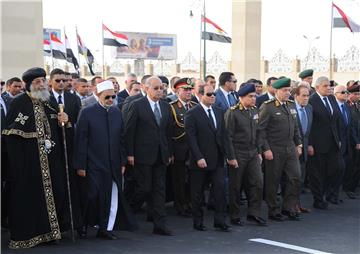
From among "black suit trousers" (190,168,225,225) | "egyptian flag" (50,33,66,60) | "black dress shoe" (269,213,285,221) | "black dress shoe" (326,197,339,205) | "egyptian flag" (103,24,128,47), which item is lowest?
"black dress shoe" (326,197,339,205)

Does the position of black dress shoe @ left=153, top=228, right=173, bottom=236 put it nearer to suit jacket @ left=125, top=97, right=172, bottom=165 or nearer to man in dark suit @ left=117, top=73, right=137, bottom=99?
suit jacket @ left=125, top=97, right=172, bottom=165

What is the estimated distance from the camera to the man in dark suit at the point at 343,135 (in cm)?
1000

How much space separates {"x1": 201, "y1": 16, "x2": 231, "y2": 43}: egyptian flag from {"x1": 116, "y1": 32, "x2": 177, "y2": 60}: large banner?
38.6 m

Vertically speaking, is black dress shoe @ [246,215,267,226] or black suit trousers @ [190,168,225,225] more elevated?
black suit trousers @ [190,168,225,225]

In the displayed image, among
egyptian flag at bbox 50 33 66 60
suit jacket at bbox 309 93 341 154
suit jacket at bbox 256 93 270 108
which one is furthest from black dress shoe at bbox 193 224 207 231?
egyptian flag at bbox 50 33 66 60

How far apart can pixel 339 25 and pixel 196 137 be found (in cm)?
1576

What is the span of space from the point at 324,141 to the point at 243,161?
6.77 ft

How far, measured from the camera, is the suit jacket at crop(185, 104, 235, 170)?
782 cm

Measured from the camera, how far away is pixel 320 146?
9.75m

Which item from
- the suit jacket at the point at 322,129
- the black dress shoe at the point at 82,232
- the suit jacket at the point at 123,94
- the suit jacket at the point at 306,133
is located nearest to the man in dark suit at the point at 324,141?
the suit jacket at the point at 322,129

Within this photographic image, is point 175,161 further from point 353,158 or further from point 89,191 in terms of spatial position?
point 353,158

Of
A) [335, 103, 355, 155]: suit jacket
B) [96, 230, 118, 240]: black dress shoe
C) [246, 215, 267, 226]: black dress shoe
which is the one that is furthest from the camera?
[335, 103, 355, 155]: suit jacket

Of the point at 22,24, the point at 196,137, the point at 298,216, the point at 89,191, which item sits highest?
the point at 22,24

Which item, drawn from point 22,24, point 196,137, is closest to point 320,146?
point 196,137
